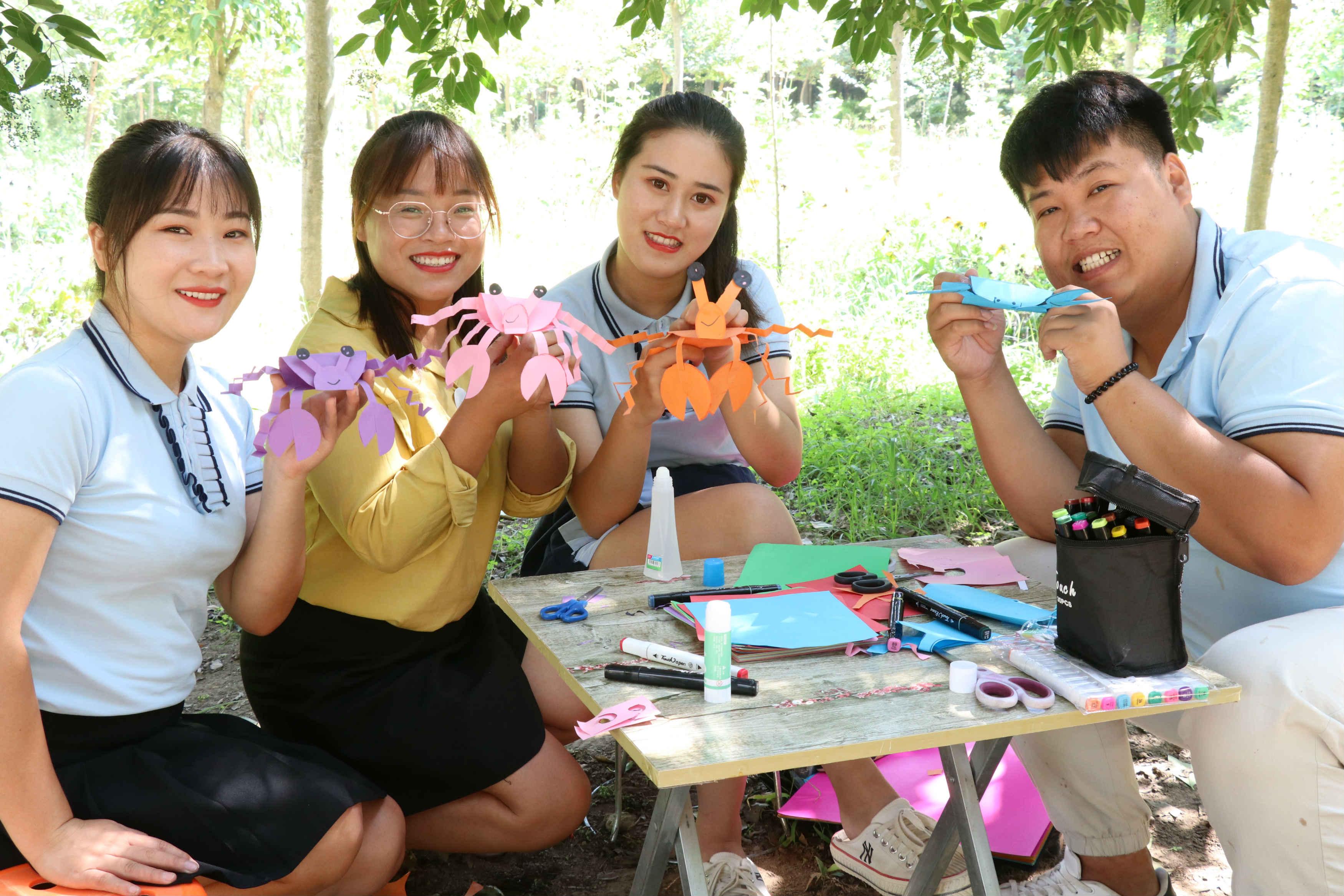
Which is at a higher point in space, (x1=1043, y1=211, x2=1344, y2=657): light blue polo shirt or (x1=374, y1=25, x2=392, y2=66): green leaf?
(x1=374, y1=25, x2=392, y2=66): green leaf

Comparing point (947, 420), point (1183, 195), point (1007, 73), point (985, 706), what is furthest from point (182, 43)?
point (1007, 73)

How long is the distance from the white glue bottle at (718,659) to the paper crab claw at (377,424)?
2.16 feet

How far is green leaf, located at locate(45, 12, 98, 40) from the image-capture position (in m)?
2.51

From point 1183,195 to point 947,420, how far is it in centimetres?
322

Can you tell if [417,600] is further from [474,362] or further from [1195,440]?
[1195,440]

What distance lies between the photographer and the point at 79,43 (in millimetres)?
2607

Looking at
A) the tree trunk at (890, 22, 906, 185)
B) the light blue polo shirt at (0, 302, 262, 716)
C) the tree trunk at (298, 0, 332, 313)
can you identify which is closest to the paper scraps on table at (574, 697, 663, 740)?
the light blue polo shirt at (0, 302, 262, 716)

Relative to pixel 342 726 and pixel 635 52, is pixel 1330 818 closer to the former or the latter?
pixel 342 726

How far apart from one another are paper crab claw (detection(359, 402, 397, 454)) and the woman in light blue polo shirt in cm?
4

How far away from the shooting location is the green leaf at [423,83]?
3166 mm

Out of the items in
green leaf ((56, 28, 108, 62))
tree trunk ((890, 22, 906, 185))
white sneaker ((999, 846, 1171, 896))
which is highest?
tree trunk ((890, 22, 906, 185))

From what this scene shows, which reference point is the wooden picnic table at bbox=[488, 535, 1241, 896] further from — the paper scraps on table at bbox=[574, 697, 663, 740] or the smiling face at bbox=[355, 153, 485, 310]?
the smiling face at bbox=[355, 153, 485, 310]

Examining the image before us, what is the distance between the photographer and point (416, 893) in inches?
86.2

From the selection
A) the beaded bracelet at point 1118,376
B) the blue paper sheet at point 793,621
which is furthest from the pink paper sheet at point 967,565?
the beaded bracelet at point 1118,376
